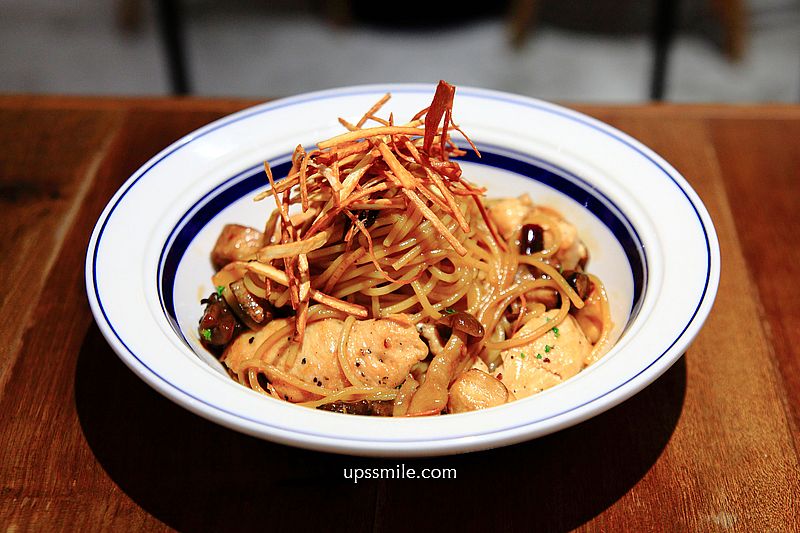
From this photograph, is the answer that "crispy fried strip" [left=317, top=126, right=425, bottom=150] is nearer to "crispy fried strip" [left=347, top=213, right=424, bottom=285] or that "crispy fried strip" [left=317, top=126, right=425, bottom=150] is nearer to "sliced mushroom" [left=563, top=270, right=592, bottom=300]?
"crispy fried strip" [left=347, top=213, right=424, bottom=285]

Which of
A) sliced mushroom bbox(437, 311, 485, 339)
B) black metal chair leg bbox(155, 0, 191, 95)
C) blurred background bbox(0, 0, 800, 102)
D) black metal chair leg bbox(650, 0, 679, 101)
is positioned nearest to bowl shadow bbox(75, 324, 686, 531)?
sliced mushroom bbox(437, 311, 485, 339)

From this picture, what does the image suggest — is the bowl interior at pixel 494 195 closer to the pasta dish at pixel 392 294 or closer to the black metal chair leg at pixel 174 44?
the pasta dish at pixel 392 294

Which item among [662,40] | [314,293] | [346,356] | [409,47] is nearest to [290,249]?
[314,293]

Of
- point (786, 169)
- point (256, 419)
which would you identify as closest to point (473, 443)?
point (256, 419)

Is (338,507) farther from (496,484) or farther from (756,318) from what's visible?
(756,318)

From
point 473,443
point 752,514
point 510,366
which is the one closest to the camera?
point 473,443

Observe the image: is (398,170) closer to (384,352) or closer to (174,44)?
(384,352)
